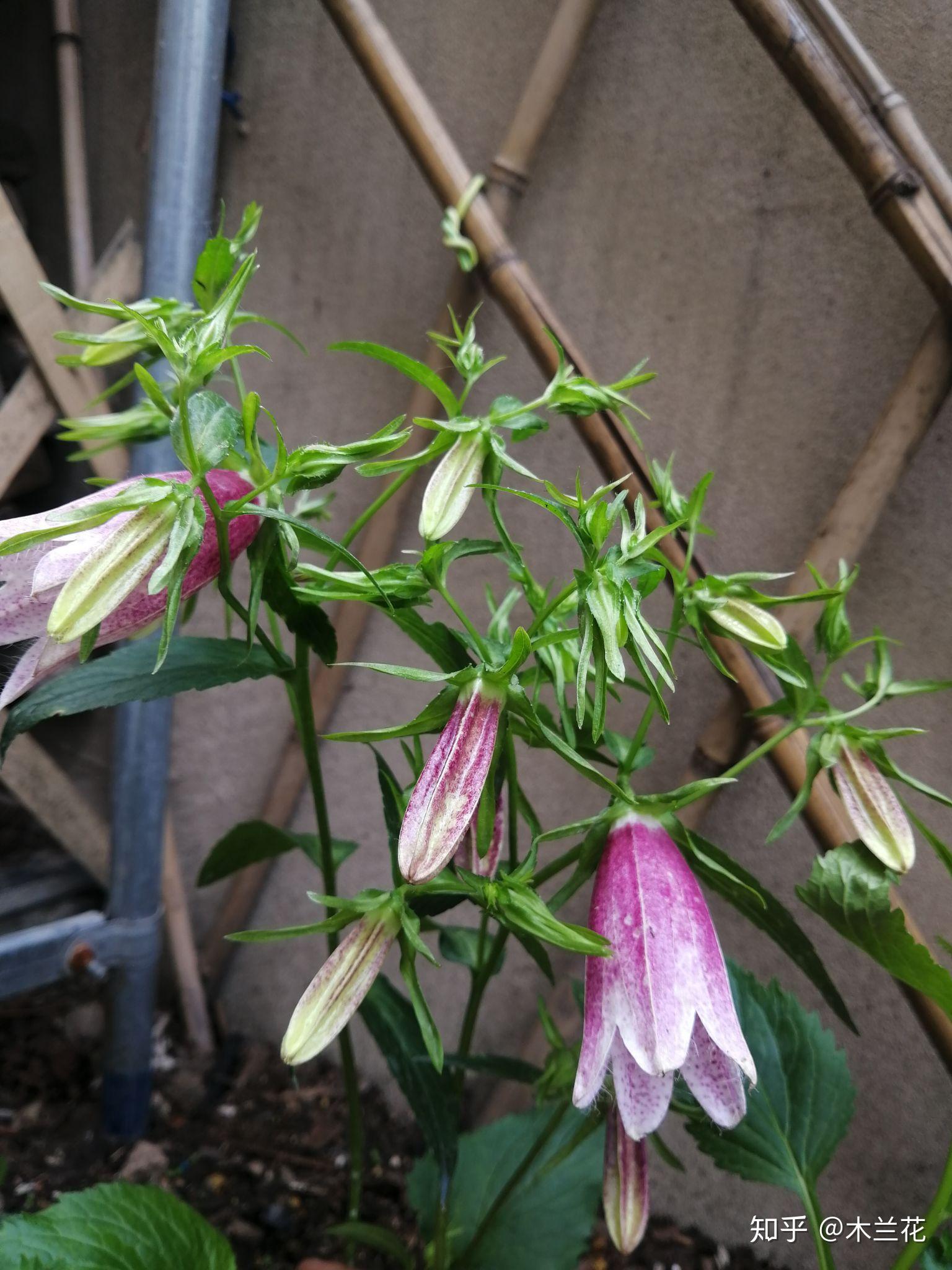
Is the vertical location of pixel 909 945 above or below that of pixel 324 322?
below

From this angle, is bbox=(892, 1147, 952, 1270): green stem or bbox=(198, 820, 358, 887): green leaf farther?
bbox=(198, 820, 358, 887): green leaf

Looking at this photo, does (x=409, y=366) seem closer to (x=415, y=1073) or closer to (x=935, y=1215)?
(x=415, y=1073)

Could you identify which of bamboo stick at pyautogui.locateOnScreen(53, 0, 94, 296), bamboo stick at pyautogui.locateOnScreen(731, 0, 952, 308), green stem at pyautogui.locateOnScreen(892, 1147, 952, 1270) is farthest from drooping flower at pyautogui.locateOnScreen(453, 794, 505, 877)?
bamboo stick at pyautogui.locateOnScreen(53, 0, 94, 296)

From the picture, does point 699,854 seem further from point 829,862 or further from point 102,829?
point 102,829

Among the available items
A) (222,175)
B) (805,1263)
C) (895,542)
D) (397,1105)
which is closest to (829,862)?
(895,542)

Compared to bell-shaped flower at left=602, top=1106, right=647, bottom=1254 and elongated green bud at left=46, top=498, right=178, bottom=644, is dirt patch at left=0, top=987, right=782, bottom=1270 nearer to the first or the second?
bell-shaped flower at left=602, top=1106, right=647, bottom=1254

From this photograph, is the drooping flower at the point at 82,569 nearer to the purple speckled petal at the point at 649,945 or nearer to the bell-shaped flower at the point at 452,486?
the bell-shaped flower at the point at 452,486

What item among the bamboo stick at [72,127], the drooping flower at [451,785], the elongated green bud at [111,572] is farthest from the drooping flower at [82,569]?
the bamboo stick at [72,127]
